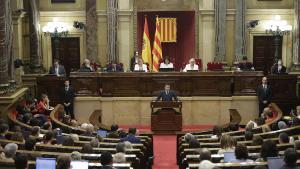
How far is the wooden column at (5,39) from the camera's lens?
58.1ft

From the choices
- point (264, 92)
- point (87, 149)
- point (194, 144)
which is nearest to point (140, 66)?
point (264, 92)

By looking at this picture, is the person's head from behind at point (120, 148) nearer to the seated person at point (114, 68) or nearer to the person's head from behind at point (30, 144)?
the person's head from behind at point (30, 144)

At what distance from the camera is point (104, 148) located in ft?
37.0

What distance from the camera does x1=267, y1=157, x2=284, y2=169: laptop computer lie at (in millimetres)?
8883

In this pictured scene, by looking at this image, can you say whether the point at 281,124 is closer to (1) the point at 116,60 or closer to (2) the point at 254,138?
(2) the point at 254,138

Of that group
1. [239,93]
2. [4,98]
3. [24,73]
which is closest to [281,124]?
[239,93]

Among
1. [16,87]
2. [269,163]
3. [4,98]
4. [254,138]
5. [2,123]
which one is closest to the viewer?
[269,163]

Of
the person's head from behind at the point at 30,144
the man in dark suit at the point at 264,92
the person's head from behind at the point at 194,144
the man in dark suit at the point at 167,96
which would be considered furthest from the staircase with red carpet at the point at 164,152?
the person's head from behind at the point at 30,144

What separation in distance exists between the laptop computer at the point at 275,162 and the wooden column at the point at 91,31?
1496 centimetres

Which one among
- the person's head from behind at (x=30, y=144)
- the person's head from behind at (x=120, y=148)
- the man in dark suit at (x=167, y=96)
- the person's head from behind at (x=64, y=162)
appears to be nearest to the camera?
the person's head from behind at (x=64, y=162)

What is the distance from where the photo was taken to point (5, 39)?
58.5 feet

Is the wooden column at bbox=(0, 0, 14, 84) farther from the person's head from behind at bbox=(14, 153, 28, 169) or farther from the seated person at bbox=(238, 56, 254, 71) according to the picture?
the person's head from behind at bbox=(14, 153, 28, 169)

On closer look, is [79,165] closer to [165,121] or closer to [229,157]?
[229,157]

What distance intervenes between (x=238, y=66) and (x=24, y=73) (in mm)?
7978
